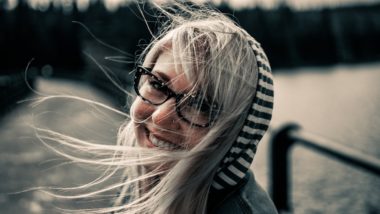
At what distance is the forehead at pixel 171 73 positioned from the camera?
1398 millimetres

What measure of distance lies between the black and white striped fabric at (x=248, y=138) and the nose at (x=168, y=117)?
0.66 feet

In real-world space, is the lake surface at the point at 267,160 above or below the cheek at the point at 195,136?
below

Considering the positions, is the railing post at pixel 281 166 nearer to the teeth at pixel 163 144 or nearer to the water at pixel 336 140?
the water at pixel 336 140

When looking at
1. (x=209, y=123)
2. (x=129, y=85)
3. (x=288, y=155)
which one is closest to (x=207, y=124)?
(x=209, y=123)

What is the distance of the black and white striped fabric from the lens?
140 centimetres

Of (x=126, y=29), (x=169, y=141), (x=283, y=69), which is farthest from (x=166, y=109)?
(x=283, y=69)

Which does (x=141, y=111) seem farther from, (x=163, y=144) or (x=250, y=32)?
(x=250, y=32)

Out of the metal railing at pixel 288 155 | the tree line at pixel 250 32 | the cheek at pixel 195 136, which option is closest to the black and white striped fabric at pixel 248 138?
the cheek at pixel 195 136

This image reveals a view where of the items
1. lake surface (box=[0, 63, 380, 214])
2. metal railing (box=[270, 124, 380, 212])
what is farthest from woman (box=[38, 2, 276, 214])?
lake surface (box=[0, 63, 380, 214])

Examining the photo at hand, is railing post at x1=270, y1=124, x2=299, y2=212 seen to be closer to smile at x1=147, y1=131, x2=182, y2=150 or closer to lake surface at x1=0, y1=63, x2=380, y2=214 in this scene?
lake surface at x1=0, y1=63, x2=380, y2=214

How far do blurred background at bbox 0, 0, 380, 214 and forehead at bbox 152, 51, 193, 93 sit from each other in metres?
0.39

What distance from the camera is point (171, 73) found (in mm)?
1443

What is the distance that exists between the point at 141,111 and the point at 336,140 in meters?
2.29

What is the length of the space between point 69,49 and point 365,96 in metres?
35.4
